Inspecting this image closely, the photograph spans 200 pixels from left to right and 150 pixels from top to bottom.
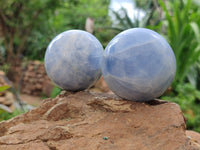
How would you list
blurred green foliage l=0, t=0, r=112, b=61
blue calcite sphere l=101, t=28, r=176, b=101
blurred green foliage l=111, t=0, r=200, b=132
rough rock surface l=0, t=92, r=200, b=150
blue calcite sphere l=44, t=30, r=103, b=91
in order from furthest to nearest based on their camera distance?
blurred green foliage l=0, t=0, r=112, b=61, blurred green foliage l=111, t=0, r=200, b=132, blue calcite sphere l=44, t=30, r=103, b=91, blue calcite sphere l=101, t=28, r=176, b=101, rough rock surface l=0, t=92, r=200, b=150

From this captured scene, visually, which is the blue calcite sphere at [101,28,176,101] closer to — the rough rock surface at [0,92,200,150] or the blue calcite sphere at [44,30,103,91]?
the rough rock surface at [0,92,200,150]

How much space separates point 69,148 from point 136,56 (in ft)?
2.87

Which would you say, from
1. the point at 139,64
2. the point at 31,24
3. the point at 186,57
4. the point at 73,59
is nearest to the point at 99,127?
the point at 139,64

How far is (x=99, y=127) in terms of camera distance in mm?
1851

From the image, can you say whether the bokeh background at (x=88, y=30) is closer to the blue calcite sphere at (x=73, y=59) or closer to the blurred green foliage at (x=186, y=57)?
the blurred green foliage at (x=186, y=57)

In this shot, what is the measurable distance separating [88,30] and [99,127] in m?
3.71

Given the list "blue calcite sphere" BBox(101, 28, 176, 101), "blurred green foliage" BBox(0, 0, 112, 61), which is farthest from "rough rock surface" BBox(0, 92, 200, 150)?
"blurred green foliage" BBox(0, 0, 112, 61)

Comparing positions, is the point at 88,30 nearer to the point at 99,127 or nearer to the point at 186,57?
the point at 186,57

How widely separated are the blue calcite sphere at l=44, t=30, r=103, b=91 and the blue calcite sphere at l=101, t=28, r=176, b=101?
355mm

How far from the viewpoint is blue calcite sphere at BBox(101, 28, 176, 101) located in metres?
1.79

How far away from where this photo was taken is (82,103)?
6.99ft

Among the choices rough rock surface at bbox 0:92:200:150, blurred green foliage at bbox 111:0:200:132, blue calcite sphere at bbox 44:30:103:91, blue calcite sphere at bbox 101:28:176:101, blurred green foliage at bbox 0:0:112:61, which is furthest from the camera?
blurred green foliage at bbox 0:0:112:61

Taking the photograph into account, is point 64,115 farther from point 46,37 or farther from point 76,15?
point 76,15

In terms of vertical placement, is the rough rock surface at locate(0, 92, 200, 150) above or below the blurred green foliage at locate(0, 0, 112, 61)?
below
